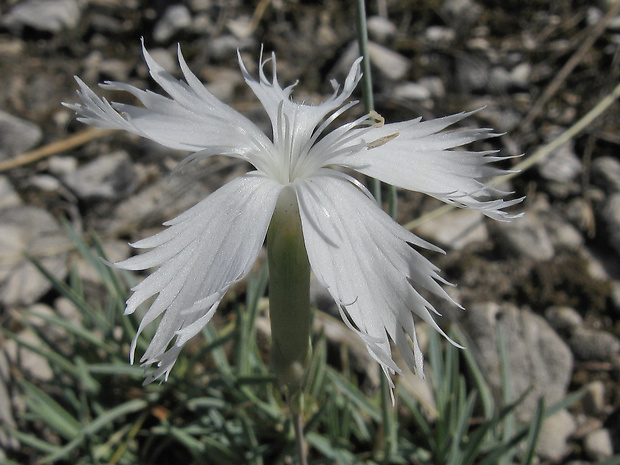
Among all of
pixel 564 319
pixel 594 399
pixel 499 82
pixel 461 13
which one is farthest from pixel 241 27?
pixel 594 399

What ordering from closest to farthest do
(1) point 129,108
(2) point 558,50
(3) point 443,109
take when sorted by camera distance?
(1) point 129,108, (3) point 443,109, (2) point 558,50

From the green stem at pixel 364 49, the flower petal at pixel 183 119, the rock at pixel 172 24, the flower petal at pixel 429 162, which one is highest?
the rock at pixel 172 24

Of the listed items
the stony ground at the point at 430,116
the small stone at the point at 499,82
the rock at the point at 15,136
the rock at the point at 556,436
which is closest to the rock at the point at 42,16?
the stony ground at the point at 430,116

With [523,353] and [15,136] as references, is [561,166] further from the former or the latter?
[15,136]

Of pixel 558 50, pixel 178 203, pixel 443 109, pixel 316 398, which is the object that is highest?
pixel 558 50

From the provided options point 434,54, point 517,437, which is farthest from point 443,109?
point 517,437

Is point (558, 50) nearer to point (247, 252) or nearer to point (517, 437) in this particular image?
point (517, 437)

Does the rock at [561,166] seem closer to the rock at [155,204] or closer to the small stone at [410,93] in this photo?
the small stone at [410,93]
